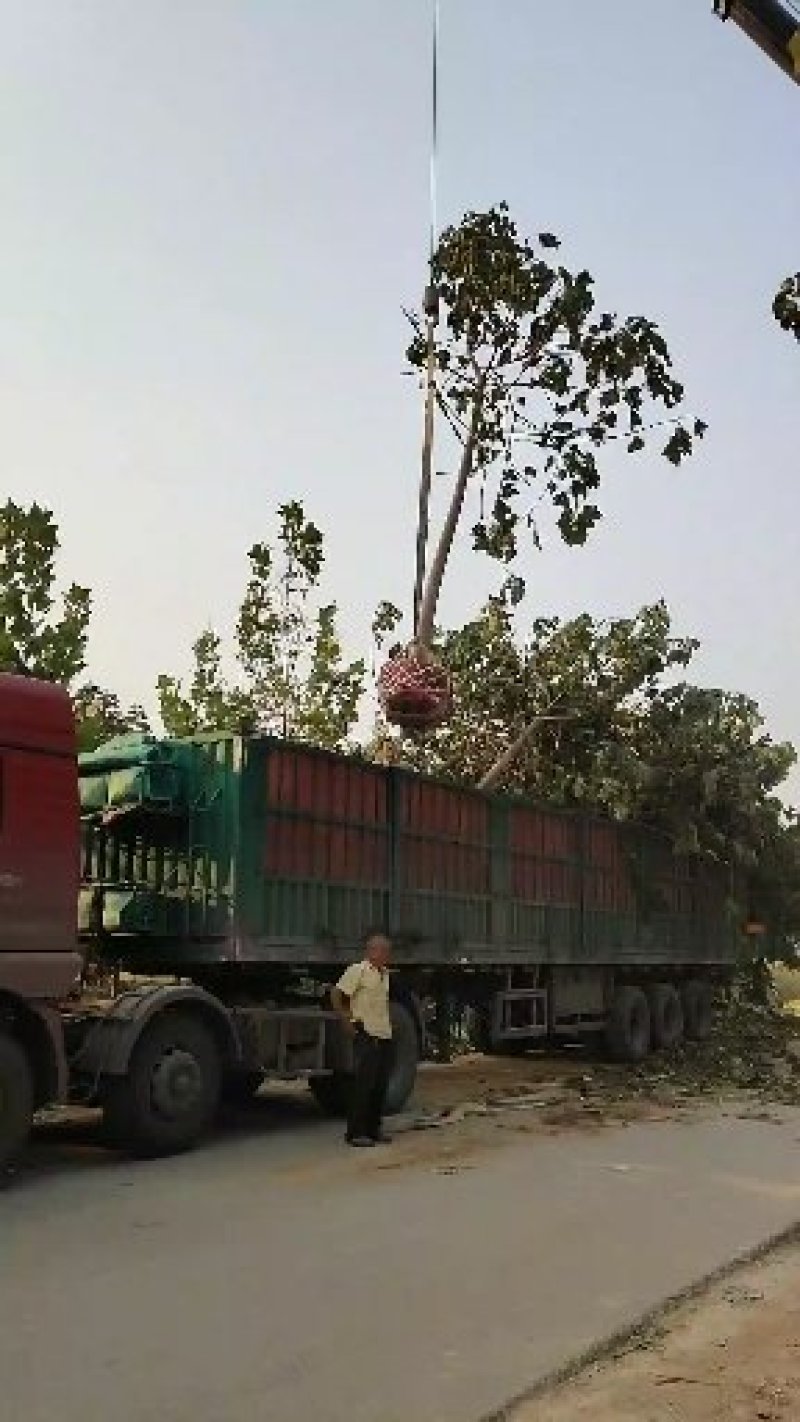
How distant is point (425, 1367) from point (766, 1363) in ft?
4.08

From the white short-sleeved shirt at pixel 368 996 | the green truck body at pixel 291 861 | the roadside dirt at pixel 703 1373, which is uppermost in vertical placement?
the green truck body at pixel 291 861

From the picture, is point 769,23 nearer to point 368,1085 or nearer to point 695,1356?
point 695,1356

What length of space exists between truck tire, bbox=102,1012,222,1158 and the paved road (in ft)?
0.82

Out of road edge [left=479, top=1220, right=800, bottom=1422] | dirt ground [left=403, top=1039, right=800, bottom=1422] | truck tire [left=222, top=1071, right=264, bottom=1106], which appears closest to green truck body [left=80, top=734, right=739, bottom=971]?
truck tire [left=222, top=1071, right=264, bottom=1106]

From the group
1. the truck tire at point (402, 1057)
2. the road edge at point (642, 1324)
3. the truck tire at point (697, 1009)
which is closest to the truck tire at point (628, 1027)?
the truck tire at point (697, 1009)

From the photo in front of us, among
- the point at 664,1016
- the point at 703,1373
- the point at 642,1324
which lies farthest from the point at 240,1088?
the point at 664,1016

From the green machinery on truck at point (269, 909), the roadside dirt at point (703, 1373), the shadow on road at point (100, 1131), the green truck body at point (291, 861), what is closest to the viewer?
the roadside dirt at point (703, 1373)

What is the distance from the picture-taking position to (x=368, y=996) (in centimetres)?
1014

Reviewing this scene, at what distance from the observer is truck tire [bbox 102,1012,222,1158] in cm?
873

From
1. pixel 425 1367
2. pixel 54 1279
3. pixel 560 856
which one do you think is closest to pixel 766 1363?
pixel 425 1367

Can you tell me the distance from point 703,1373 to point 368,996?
5.65 m

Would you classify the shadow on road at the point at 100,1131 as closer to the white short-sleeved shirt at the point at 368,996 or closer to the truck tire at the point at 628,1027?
the white short-sleeved shirt at the point at 368,996

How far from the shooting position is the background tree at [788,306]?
4.27 metres

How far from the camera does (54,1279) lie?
5.70 meters
